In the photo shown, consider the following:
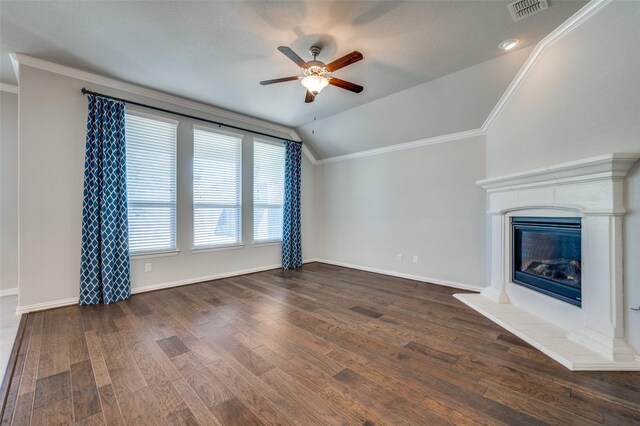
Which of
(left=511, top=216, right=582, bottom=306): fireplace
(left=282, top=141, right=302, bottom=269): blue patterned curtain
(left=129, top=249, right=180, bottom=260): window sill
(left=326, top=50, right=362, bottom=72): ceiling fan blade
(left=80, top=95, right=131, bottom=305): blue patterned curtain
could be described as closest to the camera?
(left=326, top=50, right=362, bottom=72): ceiling fan blade

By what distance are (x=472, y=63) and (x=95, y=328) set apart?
4993 mm

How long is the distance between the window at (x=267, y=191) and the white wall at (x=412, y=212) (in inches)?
45.9

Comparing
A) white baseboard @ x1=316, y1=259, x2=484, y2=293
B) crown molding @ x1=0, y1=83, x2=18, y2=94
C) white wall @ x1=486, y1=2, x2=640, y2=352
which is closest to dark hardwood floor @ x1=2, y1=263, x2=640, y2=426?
white baseboard @ x1=316, y1=259, x2=484, y2=293

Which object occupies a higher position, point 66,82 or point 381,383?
point 66,82

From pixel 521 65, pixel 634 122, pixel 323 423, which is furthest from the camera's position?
pixel 521 65

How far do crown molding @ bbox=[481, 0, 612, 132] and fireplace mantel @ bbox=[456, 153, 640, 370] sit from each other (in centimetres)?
109

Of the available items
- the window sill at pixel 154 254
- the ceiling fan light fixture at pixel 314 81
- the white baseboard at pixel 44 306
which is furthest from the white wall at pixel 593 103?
the white baseboard at pixel 44 306

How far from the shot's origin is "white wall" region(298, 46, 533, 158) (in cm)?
315

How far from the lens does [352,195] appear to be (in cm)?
555

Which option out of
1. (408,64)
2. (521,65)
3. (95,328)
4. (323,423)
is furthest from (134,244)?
(521,65)

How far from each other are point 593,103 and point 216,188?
4748mm

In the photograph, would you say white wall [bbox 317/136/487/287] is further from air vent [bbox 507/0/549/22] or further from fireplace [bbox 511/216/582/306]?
air vent [bbox 507/0/549/22]

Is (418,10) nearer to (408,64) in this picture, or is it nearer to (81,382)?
(408,64)

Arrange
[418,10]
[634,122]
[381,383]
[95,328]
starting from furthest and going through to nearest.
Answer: [95,328]
[418,10]
[634,122]
[381,383]
